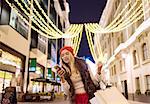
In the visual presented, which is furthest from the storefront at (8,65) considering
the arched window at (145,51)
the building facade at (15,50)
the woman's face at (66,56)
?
the woman's face at (66,56)

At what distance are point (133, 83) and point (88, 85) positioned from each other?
55.8 ft

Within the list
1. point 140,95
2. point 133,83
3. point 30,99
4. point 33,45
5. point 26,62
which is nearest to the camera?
point 140,95

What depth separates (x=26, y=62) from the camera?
21.1 metres

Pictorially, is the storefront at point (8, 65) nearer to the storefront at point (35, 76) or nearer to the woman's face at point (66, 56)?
the storefront at point (35, 76)

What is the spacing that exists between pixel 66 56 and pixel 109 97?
1940 millimetres

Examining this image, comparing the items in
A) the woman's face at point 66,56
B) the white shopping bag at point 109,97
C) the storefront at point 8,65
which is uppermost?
the storefront at point 8,65

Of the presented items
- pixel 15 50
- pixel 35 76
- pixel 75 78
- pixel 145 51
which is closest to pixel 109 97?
pixel 75 78

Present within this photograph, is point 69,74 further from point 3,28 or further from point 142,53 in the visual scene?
point 142,53

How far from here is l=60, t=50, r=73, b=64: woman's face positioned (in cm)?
384

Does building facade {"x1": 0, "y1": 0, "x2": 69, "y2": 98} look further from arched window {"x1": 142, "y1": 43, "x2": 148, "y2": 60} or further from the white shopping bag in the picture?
the white shopping bag

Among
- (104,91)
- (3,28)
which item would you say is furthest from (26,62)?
(104,91)

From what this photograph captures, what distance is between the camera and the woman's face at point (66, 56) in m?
3.84

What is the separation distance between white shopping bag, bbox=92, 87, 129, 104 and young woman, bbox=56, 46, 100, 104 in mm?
1608

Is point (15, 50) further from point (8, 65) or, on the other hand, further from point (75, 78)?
point (75, 78)
